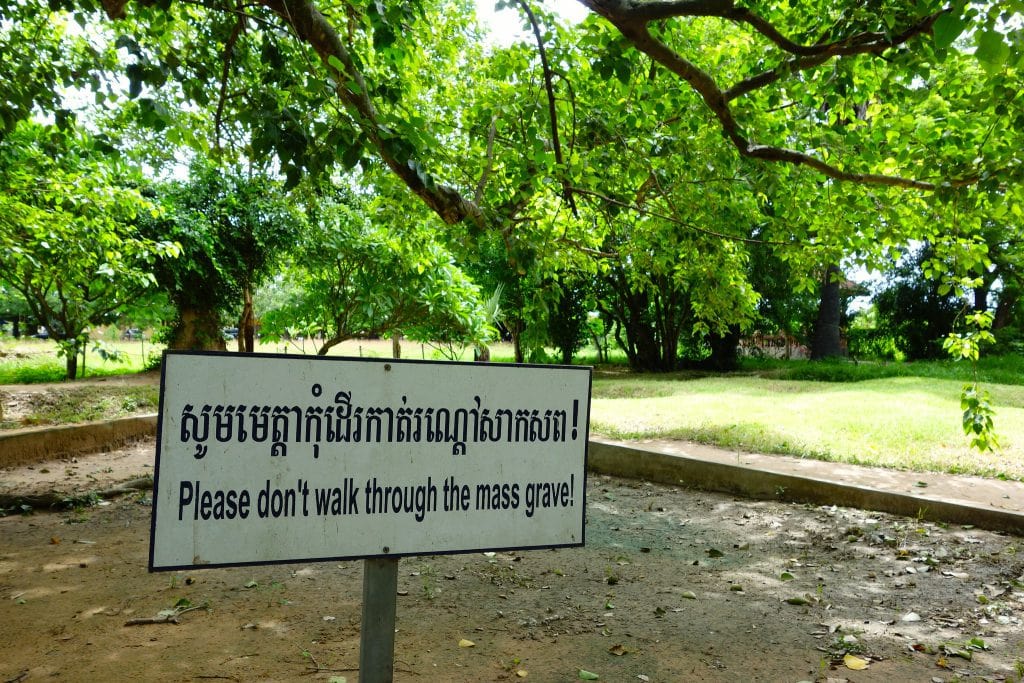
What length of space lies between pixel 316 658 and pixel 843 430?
787 cm

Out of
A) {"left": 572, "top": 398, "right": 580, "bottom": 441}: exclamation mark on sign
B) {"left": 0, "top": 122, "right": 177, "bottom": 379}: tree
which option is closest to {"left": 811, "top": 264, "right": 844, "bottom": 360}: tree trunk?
{"left": 0, "top": 122, "right": 177, "bottom": 379}: tree

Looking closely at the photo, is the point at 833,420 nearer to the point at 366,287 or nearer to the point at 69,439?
the point at 366,287

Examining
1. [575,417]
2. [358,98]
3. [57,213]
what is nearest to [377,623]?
[575,417]

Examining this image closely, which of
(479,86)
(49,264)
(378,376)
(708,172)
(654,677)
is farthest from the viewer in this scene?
(479,86)

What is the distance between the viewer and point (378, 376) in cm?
178

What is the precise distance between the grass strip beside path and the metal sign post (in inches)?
276

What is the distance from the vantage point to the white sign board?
1.61m

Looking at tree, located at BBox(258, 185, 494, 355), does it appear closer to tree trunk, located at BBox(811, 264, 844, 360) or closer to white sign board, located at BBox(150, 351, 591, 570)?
white sign board, located at BBox(150, 351, 591, 570)

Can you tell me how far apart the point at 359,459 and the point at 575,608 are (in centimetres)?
273

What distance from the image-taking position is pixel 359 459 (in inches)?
69.2

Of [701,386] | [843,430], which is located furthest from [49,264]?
[701,386]

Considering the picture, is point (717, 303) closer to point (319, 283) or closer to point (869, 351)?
point (319, 283)

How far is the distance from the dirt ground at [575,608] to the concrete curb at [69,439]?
→ 187cm

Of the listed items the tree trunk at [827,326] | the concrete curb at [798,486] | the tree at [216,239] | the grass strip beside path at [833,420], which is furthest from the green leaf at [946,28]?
the tree trunk at [827,326]
